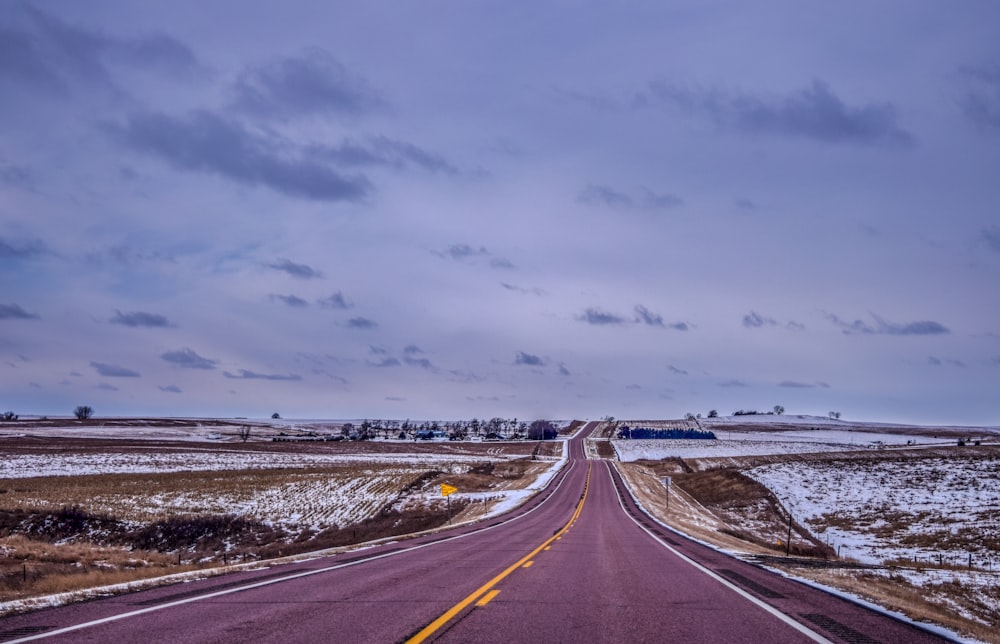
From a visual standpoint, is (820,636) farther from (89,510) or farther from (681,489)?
(681,489)

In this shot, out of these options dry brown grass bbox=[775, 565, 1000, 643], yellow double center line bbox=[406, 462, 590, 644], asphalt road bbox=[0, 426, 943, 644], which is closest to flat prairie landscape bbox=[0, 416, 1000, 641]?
dry brown grass bbox=[775, 565, 1000, 643]

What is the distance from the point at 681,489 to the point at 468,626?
7038 centimetres

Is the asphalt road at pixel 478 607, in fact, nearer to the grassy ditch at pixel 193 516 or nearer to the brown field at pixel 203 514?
the brown field at pixel 203 514

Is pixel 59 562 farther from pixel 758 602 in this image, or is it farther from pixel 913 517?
pixel 913 517

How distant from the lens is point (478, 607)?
9.16 m

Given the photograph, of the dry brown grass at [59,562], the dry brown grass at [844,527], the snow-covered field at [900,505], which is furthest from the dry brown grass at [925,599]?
the dry brown grass at [59,562]

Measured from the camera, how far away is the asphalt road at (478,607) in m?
7.59

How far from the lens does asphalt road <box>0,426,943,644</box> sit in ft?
24.9

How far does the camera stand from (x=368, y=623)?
798 centimetres

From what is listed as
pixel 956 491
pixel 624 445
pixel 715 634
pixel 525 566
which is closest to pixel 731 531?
pixel 956 491

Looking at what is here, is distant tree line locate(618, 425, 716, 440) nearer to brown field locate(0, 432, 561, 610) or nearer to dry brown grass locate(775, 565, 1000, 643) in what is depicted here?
brown field locate(0, 432, 561, 610)

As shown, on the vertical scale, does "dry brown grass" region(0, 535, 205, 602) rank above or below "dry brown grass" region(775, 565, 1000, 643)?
below

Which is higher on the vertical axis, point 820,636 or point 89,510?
point 820,636

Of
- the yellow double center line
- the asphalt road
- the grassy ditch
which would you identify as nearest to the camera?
the yellow double center line
